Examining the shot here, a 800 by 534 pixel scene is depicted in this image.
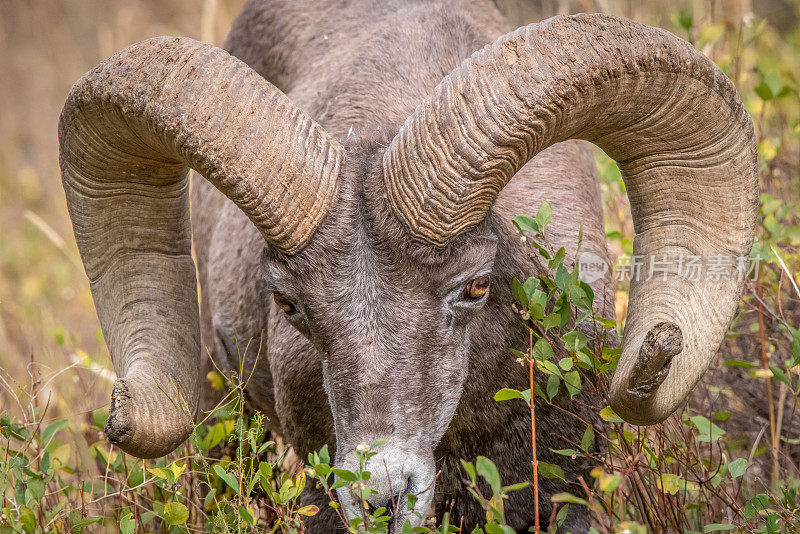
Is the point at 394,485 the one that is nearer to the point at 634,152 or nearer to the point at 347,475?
the point at 347,475

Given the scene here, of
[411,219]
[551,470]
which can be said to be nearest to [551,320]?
[551,470]

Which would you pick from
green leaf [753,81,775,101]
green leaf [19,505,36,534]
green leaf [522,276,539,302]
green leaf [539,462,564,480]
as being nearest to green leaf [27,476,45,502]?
green leaf [19,505,36,534]

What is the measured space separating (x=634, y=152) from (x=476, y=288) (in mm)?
952

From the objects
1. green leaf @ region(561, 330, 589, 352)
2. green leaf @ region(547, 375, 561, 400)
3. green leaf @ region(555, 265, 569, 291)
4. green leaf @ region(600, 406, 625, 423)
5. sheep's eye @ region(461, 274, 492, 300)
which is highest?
green leaf @ region(555, 265, 569, 291)

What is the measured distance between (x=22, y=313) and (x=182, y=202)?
5.93 metres

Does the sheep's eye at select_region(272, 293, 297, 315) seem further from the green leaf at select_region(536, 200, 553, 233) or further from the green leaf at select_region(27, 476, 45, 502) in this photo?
the green leaf at select_region(27, 476, 45, 502)

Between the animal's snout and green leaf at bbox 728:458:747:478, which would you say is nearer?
the animal's snout

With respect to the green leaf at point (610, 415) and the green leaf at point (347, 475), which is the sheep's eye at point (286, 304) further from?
the green leaf at point (610, 415)

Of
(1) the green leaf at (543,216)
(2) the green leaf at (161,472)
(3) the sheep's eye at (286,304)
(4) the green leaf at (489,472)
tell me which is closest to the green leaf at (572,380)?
(1) the green leaf at (543,216)

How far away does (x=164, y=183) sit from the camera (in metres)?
4.83

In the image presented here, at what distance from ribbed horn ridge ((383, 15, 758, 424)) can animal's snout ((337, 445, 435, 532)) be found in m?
0.87

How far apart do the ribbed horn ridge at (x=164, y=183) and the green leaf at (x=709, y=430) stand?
1.92 metres

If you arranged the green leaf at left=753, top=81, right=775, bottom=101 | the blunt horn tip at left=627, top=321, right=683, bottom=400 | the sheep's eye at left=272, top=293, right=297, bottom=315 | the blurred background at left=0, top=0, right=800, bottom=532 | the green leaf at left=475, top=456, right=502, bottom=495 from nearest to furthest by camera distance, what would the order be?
the green leaf at left=475, top=456, right=502, bottom=495 < the blunt horn tip at left=627, top=321, right=683, bottom=400 < the sheep's eye at left=272, top=293, right=297, bottom=315 < the green leaf at left=753, top=81, right=775, bottom=101 < the blurred background at left=0, top=0, right=800, bottom=532

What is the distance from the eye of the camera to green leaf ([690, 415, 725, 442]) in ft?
13.5
